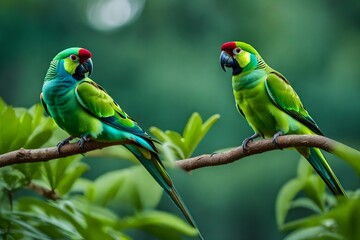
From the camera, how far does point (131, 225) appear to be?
94 cm

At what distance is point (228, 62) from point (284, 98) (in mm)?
170

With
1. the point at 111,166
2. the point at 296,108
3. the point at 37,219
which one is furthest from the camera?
the point at 111,166

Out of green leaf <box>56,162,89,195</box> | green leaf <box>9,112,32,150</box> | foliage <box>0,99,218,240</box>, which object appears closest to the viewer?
foliage <box>0,99,218,240</box>

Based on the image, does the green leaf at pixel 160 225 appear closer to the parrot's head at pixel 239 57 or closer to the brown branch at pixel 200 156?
the brown branch at pixel 200 156

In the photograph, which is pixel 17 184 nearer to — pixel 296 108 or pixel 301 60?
pixel 296 108

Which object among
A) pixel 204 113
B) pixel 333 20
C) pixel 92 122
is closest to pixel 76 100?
pixel 92 122

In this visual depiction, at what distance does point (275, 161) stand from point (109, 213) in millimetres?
6188

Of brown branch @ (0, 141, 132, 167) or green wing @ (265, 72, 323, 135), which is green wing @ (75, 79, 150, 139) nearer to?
brown branch @ (0, 141, 132, 167)

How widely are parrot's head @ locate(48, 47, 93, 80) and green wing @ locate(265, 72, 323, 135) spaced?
1.45 ft

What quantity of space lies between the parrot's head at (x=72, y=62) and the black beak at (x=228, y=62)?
0.93 ft

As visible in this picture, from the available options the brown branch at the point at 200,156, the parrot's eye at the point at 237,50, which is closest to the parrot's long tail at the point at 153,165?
the brown branch at the point at 200,156

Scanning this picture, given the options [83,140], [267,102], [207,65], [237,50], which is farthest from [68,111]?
[207,65]

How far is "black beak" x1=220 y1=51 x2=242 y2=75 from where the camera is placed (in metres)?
1.25


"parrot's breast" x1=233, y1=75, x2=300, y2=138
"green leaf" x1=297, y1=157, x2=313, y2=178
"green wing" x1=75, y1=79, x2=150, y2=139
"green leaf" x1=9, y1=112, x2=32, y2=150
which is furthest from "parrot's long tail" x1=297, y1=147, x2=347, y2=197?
"green leaf" x1=9, y1=112, x2=32, y2=150
